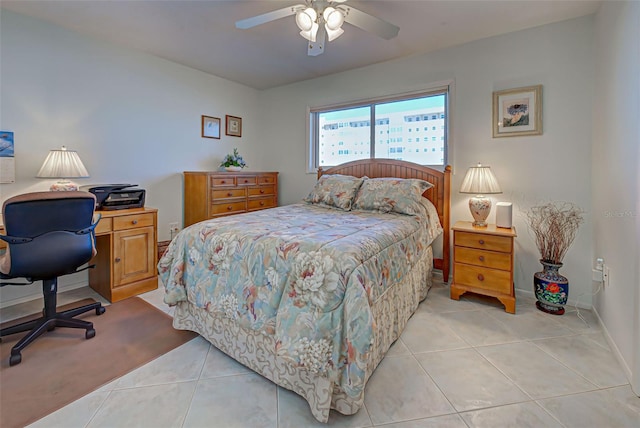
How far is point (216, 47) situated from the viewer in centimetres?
312

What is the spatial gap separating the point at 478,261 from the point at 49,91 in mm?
4087

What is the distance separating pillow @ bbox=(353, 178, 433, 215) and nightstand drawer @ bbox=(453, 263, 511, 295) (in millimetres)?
633

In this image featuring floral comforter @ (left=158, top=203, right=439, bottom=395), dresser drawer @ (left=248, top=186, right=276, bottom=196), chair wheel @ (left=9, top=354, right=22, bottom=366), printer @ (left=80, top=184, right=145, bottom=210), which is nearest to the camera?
floral comforter @ (left=158, top=203, right=439, bottom=395)

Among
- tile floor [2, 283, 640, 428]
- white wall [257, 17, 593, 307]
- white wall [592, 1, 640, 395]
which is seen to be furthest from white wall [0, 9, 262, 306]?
white wall [592, 1, 640, 395]

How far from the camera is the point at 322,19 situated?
201 centimetres

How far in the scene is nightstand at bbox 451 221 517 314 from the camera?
7.89 feet

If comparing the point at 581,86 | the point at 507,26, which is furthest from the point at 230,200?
the point at 581,86

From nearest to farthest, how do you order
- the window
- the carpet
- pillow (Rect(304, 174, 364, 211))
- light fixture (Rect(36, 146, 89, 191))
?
the carpet
light fixture (Rect(36, 146, 89, 191))
pillow (Rect(304, 174, 364, 211))
the window

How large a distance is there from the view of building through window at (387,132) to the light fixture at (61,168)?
271 cm

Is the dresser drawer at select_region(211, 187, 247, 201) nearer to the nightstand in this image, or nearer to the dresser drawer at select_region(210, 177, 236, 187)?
the dresser drawer at select_region(210, 177, 236, 187)

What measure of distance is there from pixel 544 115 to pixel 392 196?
1.51 meters

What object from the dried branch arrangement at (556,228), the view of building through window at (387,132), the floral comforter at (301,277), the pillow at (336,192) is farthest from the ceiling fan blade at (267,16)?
the dried branch arrangement at (556,228)

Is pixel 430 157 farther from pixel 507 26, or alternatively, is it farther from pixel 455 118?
pixel 507 26

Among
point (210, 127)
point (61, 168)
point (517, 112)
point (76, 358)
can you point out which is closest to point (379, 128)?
point (517, 112)
